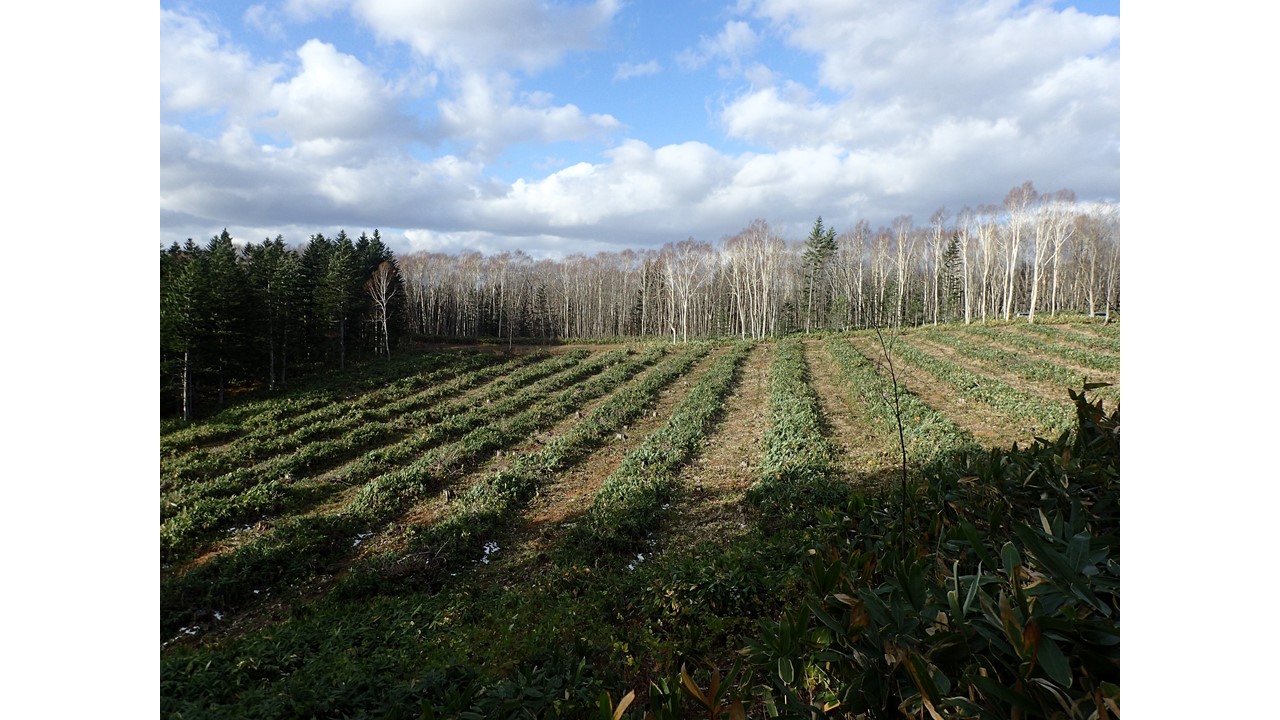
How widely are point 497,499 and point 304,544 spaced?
3.11m

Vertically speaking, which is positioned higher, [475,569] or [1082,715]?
[1082,715]

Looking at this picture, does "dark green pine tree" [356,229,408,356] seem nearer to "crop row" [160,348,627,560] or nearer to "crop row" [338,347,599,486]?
"crop row" [338,347,599,486]

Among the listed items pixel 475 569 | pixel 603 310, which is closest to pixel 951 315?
pixel 603 310

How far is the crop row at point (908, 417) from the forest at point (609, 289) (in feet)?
7.85

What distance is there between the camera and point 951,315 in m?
45.1

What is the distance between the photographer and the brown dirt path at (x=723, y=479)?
7.99 m

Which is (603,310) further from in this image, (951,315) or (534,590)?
(534,590)

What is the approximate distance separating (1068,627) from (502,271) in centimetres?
5826

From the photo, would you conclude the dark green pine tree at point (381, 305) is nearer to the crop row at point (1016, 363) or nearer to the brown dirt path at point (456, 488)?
the brown dirt path at point (456, 488)

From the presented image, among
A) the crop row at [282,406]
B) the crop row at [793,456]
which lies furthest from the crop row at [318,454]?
the crop row at [793,456]

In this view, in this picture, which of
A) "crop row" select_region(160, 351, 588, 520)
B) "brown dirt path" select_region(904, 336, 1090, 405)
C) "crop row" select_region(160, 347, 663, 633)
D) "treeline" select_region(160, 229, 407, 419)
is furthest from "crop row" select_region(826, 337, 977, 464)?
"treeline" select_region(160, 229, 407, 419)

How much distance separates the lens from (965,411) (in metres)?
14.0

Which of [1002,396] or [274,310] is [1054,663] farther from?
[274,310]
